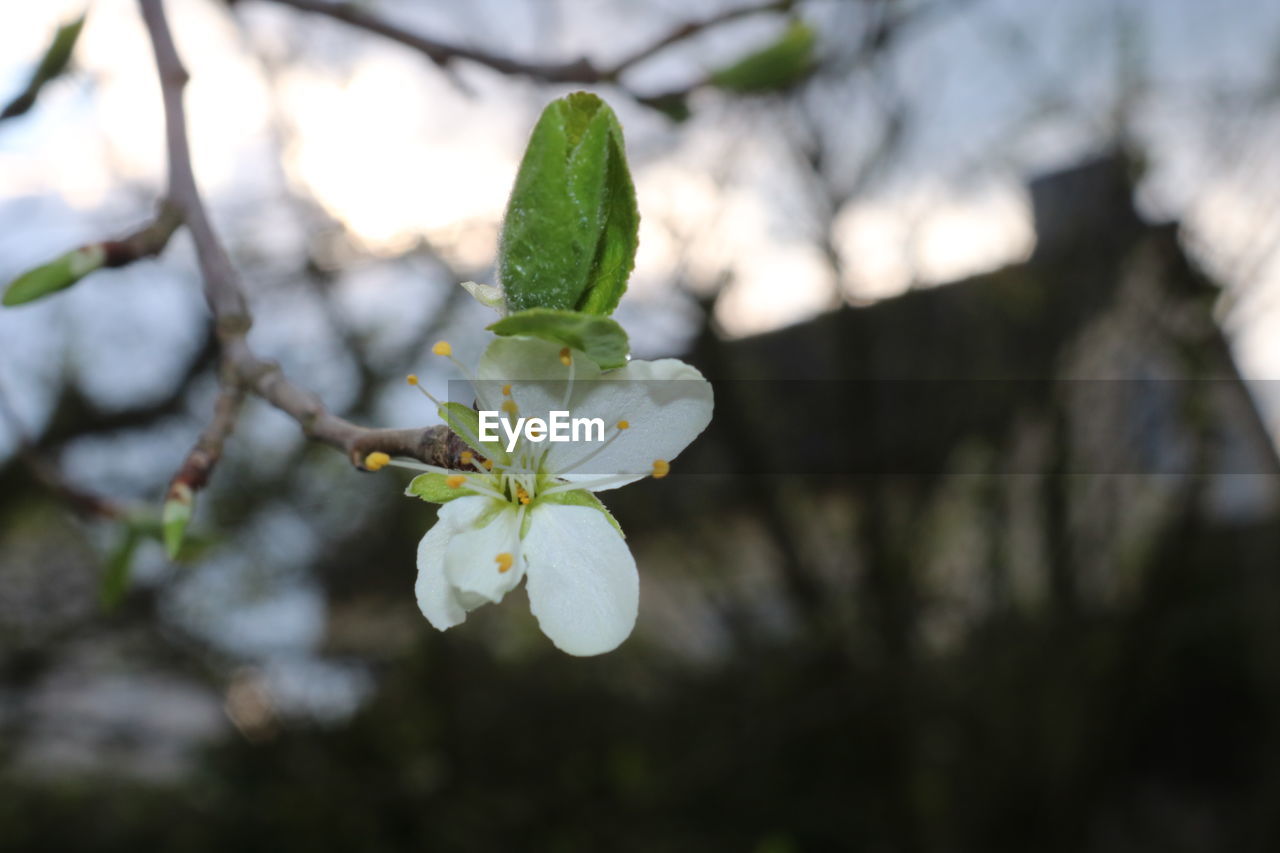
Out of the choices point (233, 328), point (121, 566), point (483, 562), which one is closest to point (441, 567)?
point (483, 562)

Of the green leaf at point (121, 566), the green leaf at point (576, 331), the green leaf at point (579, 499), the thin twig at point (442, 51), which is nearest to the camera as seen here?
the green leaf at point (576, 331)

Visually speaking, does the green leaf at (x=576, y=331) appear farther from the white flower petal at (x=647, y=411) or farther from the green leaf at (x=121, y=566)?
the green leaf at (x=121, y=566)

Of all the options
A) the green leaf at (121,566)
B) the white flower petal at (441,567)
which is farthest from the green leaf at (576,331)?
the green leaf at (121,566)

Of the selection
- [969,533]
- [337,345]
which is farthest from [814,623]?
[337,345]

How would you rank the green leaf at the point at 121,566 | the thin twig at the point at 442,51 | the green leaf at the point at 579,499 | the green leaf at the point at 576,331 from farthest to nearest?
the thin twig at the point at 442,51
the green leaf at the point at 121,566
the green leaf at the point at 579,499
the green leaf at the point at 576,331

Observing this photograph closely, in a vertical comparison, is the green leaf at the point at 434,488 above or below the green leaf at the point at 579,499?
above

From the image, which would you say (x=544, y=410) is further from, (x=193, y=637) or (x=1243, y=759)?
(x=1243, y=759)

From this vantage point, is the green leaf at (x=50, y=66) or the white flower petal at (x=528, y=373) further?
the green leaf at (x=50, y=66)
